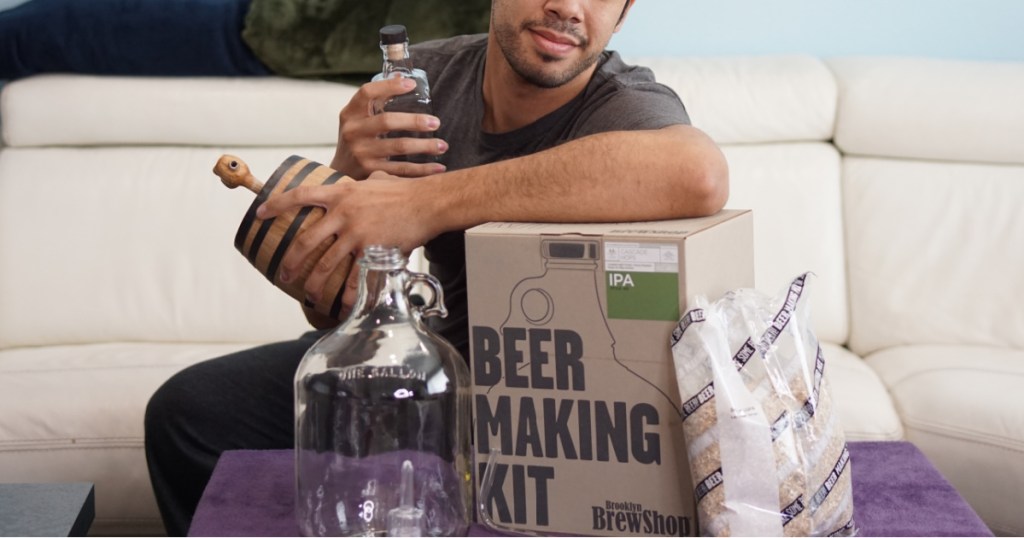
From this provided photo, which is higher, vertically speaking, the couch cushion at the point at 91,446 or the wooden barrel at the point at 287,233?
the wooden barrel at the point at 287,233

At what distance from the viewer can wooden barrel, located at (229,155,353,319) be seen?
4.05 feet

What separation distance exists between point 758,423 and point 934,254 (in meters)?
1.58

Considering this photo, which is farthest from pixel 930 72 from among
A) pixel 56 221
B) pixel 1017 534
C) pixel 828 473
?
pixel 56 221

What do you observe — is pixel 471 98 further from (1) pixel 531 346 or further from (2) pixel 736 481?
(2) pixel 736 481

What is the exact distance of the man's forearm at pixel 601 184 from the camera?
1.22 m

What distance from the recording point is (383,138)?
1.55 metres

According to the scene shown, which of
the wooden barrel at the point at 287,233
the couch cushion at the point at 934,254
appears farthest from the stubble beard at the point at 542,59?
the couch cushion at the point at 934,254

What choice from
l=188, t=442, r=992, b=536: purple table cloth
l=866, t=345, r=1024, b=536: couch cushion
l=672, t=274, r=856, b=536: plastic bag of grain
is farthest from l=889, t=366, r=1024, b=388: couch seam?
l=672, t=274, r=856, b=536: plastic bag of grain

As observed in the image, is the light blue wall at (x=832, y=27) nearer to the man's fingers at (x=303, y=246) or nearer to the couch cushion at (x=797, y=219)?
the couch cushion at (x=797, y=219)

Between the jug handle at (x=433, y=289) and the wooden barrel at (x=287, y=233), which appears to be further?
the wooden barrel at (x=287, y=233)

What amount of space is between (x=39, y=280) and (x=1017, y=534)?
1.93m

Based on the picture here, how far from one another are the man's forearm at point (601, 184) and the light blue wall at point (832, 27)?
1578mm

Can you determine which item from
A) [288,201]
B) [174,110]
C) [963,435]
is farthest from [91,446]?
[963,435]

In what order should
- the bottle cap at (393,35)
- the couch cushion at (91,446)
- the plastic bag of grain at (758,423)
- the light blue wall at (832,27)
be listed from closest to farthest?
1. the plastic bag of grain at (758,423)
2. the bottle cap at (393,35)
3. the couch cushion at (91,446)
4. the light blue wall at (832,27)
